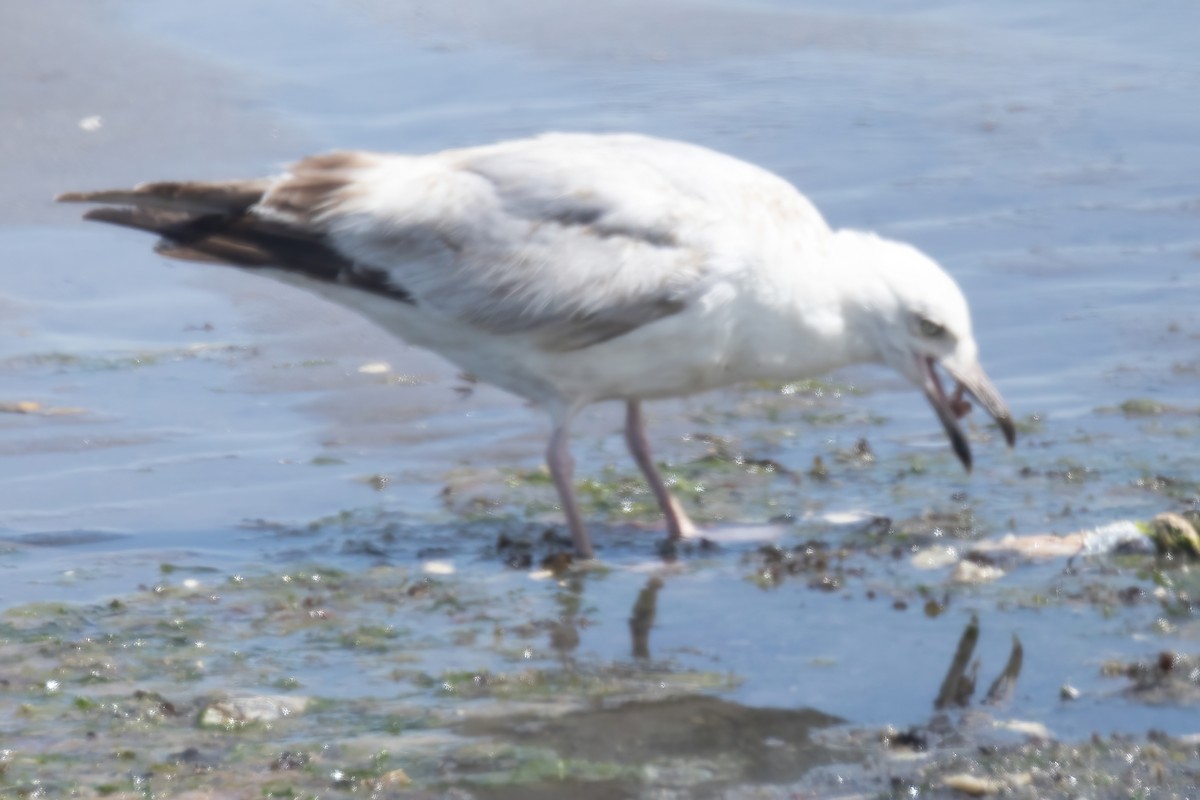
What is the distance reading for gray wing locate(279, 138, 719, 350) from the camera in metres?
6.25

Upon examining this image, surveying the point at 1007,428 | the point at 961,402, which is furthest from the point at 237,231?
the point at 1007,428

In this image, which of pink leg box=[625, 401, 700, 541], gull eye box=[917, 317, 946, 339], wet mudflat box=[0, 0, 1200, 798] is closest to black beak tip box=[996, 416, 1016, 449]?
wet mudflat box=[0, 0, 1200, 798]

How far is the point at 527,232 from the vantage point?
6.44 metres

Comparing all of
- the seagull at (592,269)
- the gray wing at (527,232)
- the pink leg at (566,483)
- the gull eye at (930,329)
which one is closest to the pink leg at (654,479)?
the seagull at (592,269)

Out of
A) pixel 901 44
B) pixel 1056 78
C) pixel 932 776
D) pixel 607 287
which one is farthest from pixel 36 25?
pixel 932 776

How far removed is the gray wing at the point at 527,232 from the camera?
6.25 metres

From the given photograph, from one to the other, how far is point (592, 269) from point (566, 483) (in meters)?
0.68

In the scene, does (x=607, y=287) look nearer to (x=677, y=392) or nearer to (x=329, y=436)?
(x=677, y=392)

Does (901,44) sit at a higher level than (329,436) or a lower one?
higher

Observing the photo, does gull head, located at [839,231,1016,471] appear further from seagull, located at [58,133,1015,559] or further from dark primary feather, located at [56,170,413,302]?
dark primary feather, located at [56,170,413,302]

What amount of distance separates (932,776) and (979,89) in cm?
773

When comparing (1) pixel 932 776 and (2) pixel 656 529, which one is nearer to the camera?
(1) pixel 932 776

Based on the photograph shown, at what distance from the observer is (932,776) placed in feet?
14.1

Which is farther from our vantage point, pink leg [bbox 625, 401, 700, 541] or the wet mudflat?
pink leg [bbox 625, 401, 700, 541]
